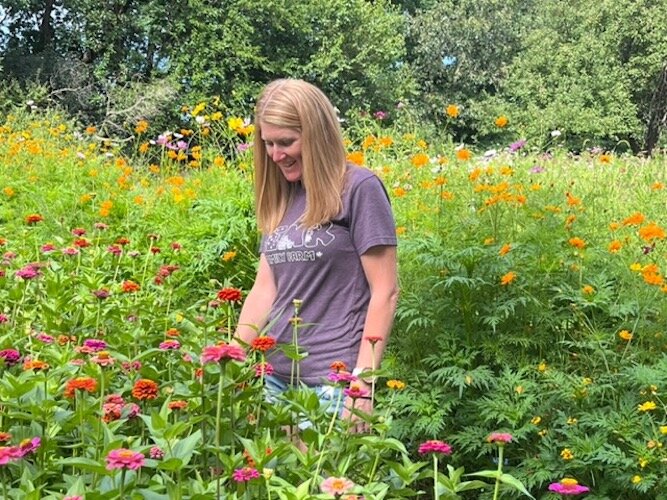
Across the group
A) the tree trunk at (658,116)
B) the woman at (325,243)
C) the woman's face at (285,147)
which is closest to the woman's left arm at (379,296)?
the woman at (325,243)

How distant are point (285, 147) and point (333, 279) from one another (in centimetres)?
36

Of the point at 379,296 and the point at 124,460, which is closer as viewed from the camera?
the point at 124,460

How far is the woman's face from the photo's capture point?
192 centimetres

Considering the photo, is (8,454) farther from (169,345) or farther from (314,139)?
(314,139)

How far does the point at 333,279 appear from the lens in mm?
1933

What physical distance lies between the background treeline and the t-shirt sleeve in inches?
592

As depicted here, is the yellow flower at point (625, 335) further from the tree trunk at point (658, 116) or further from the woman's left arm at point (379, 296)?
the tree trunk at point (658, 116)

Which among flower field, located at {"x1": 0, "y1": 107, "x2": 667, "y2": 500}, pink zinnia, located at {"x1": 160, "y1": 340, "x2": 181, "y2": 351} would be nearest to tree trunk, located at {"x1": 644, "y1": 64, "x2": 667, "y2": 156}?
flower field, located at {"x1": 0, "y1": 107, "x2": 667, "y2": 500}

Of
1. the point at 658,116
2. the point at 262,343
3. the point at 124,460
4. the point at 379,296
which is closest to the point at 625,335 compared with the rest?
the point at 379,296

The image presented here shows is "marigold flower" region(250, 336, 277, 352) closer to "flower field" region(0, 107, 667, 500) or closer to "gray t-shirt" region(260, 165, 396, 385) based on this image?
"flower field" region(0, 107, 667, 500)

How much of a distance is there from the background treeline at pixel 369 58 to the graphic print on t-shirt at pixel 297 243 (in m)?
14.8

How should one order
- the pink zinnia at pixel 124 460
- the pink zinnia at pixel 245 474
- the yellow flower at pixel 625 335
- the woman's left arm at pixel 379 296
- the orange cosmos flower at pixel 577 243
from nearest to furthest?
the pink zinnia at pixel 124 460 → the pink zinnia at pixel 245 474 → the woman's left arm at pixel 379 296 → the yellow flower at pixel 625 335 → the orange cosmos flower at pixel 577 243

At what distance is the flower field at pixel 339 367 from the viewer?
1.25 metres

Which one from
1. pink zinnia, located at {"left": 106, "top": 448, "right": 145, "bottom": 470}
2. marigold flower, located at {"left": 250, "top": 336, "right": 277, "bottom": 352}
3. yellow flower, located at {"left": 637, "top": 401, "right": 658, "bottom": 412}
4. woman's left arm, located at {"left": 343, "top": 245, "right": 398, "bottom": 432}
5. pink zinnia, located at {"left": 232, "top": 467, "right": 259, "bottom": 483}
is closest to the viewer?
pink zinnia, located at {"left": 106, "top": 448, "right": 145, "bottom": 470}
